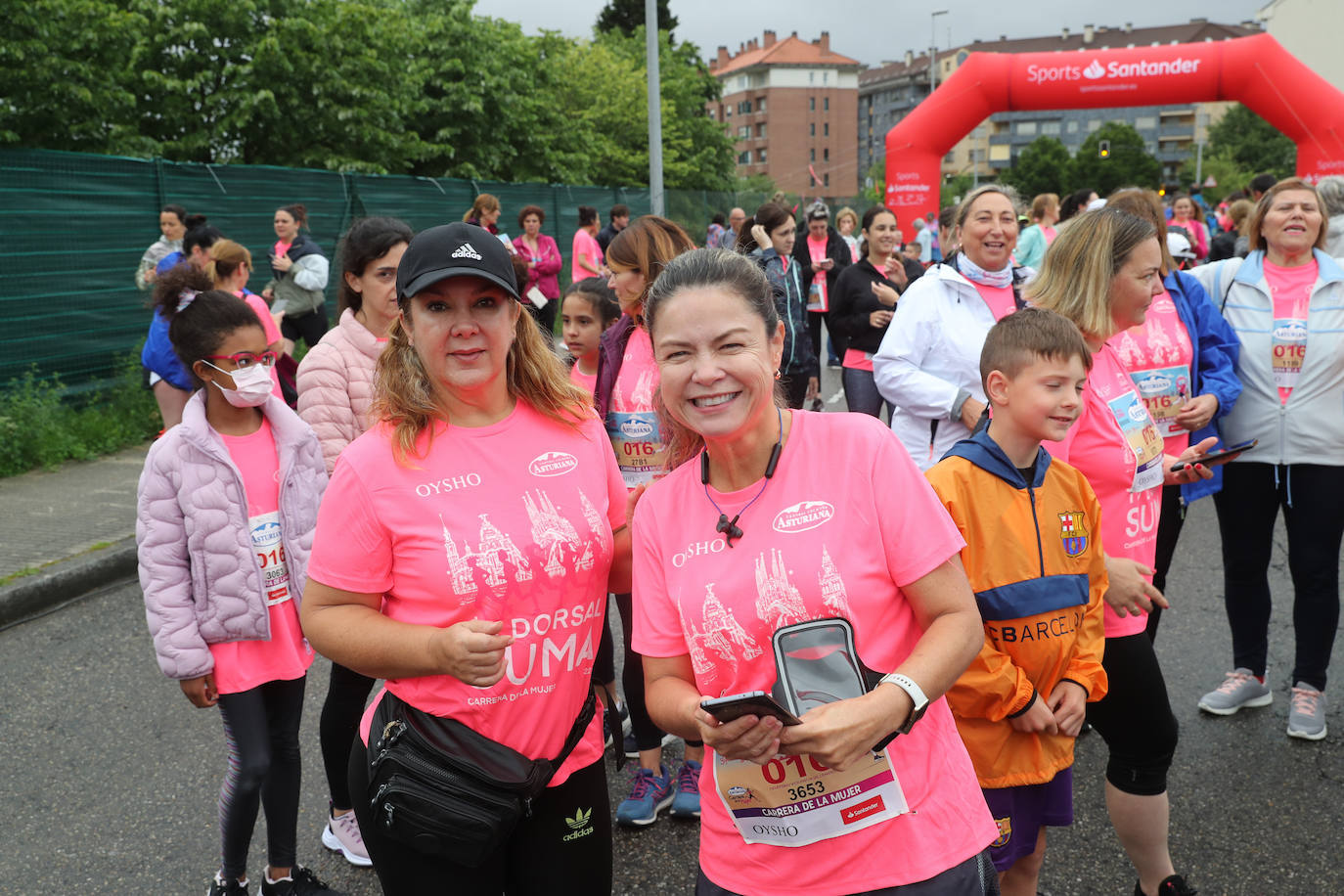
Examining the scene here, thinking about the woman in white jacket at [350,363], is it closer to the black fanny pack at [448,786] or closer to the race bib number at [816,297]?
the black fanny pack at [448,786]

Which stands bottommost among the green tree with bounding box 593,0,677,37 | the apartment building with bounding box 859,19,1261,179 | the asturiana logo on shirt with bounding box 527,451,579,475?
the asturiana logo on shirt with bounding box 527,451,579,475

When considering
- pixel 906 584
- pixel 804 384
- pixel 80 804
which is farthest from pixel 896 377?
pixel 804 384

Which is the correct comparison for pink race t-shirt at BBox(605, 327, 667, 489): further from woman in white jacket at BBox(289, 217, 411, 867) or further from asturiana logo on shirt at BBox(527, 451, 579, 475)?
asturiana logo on shirt at BBox(527, 451, 579, 475)

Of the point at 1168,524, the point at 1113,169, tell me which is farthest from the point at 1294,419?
the point at 1113,169

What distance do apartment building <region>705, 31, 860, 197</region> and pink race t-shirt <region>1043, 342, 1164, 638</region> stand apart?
115591 millimetres

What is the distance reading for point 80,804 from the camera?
3.86 meters

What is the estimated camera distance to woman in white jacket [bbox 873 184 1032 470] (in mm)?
3883

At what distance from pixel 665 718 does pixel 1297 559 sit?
3.59 m

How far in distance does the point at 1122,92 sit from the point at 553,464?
65.8 ft

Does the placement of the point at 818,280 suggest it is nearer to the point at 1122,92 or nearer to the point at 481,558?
the point at 481,558

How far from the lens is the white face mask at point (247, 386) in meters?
3.06

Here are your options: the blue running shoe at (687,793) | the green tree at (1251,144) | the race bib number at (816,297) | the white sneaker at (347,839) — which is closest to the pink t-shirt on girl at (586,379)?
the blue running shoe at (687,793)

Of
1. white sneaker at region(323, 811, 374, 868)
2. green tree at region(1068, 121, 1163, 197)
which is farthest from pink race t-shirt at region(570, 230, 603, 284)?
green tree at region(1068, 121, 1163, 197)

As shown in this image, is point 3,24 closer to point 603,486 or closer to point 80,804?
point 80,804
